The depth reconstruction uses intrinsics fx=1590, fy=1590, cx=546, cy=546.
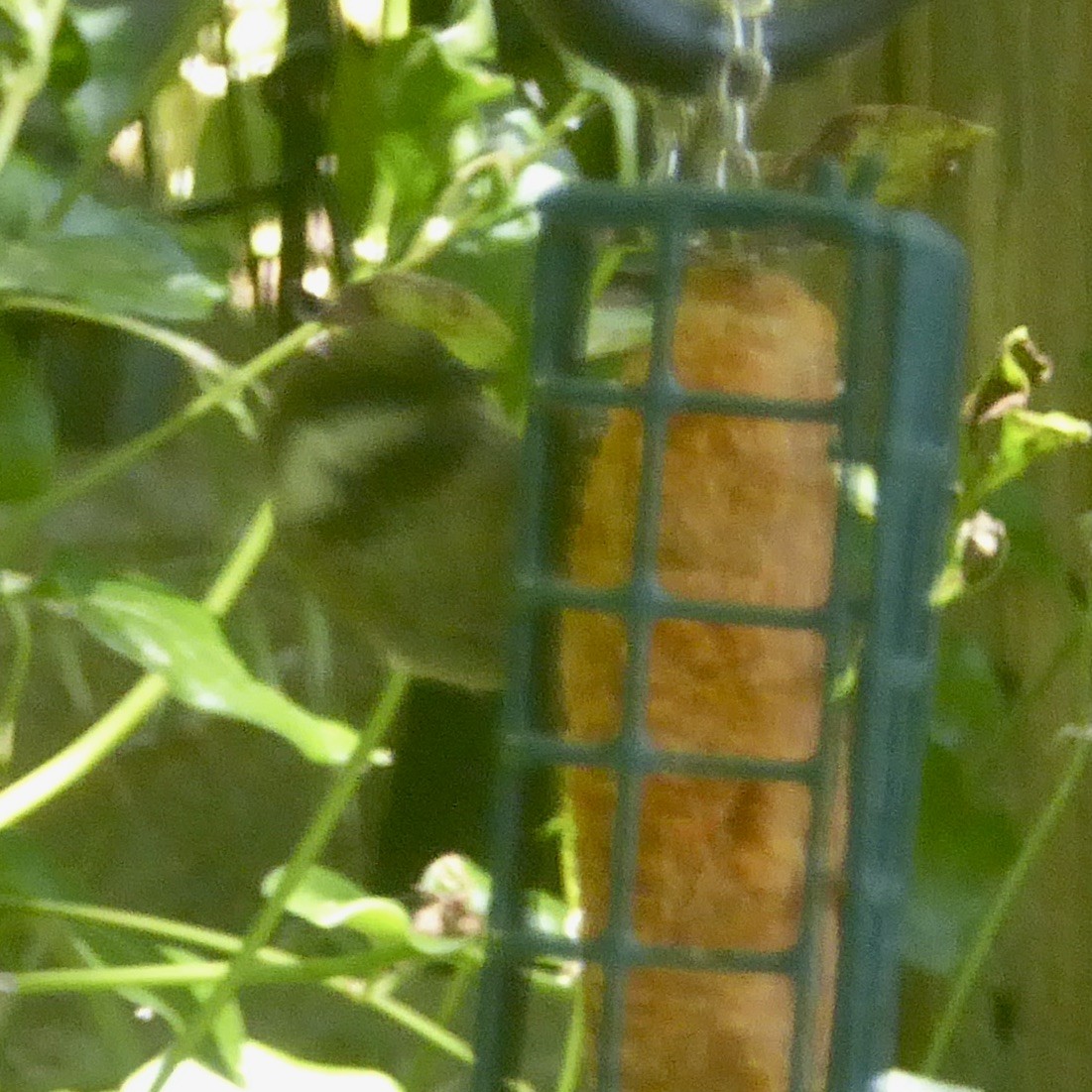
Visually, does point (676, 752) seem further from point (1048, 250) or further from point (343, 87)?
point (1048, 250)

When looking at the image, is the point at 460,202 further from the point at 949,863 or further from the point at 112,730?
the point at 949,863

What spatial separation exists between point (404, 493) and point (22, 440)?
0.48 feet

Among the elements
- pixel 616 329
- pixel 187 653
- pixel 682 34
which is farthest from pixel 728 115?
pixel 187 653

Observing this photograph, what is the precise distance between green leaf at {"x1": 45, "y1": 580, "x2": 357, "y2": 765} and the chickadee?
77 millimetres

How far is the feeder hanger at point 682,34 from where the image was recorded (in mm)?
363

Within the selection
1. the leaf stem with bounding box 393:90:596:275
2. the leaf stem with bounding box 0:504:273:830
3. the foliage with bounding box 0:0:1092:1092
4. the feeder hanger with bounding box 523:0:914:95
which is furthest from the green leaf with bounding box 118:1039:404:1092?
the feeder hanger with bounding box 523:0:914:95

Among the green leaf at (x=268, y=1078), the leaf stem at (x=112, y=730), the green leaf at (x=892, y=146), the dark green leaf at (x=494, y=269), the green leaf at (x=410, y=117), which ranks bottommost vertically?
the green leaf at (x=268, y=1078)

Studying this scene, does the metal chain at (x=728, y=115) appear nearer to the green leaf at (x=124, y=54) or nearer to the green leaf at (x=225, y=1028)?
the green leaf at (x=124, y=54)

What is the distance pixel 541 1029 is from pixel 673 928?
66 cm

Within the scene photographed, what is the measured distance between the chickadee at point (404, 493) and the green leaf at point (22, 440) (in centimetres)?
9

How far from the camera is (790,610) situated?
1.27 feet

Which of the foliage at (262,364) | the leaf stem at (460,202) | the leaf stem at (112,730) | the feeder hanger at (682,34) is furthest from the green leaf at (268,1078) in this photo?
the feeder hanger at (682,34)

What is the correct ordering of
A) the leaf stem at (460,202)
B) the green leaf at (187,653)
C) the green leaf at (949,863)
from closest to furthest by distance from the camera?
the green leaf at (187,653), the leaf stem at (460,202), the green leaf at (949,863)

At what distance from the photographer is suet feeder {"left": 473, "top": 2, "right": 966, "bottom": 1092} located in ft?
1.25
